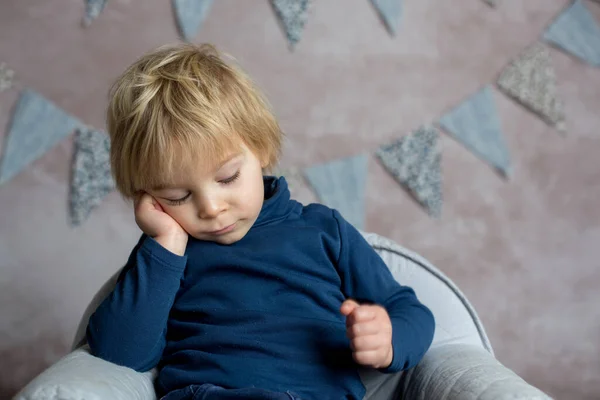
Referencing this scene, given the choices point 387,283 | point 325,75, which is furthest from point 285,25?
point 387,283

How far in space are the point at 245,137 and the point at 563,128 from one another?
1083 mm

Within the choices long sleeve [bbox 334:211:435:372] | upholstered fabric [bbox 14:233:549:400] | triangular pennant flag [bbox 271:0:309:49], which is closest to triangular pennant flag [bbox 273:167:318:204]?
triangular pennant flag [bbox 271:0:309:49]

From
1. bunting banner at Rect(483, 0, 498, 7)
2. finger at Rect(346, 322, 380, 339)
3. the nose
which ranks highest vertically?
bunting banner at Rect(483, 0, 498, 7)

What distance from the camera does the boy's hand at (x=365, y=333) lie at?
3.67 ft

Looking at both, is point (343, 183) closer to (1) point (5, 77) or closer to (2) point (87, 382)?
(1) point (5, 77)

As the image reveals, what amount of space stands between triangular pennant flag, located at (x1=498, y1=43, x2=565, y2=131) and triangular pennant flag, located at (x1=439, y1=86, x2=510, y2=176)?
0.06m

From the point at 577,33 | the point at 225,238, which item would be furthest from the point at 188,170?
the point at 577,33

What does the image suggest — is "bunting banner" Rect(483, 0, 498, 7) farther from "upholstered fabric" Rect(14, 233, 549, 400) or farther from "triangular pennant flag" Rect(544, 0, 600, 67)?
"upholstered fabric" Rect(14, 233, 549, 400)

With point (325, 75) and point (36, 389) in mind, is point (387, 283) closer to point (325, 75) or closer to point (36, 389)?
point (36, 389)

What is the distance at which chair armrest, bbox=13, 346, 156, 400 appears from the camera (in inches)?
41.1

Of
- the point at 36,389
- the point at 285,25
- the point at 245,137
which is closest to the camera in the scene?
the point at 36,389

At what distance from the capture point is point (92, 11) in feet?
6.49

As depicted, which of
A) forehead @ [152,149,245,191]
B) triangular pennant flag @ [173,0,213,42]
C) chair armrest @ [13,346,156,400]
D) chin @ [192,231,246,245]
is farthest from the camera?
triangular pennant flag @ [173,0,213,42]

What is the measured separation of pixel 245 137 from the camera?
4.03 ft
